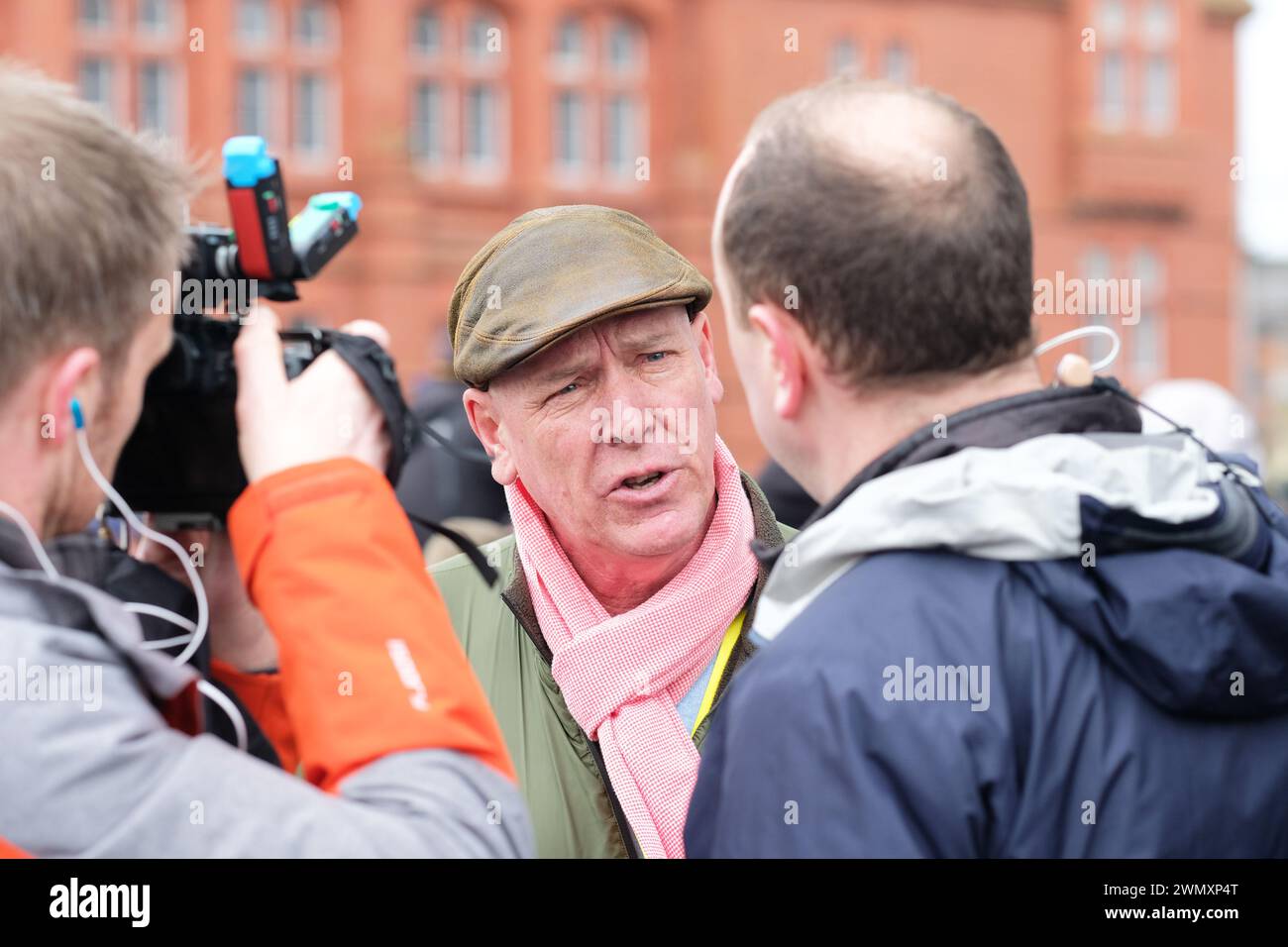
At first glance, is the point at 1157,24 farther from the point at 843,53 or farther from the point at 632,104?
the point at 632,104

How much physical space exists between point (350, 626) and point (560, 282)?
37.1 inches

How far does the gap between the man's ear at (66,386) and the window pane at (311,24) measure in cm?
1922

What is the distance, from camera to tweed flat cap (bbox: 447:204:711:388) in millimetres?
2268

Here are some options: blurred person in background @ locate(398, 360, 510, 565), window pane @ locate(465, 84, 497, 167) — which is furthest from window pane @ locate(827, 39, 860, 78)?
blurred person in background @ locate(398, 360, 510, 565)

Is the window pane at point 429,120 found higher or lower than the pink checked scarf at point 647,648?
higher

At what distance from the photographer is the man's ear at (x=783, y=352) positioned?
1.68m

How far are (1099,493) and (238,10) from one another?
63.9ft

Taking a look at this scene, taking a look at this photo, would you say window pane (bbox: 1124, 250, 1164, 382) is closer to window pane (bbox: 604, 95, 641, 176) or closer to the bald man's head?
window pane (bbox: 604, 95, 641, 176)

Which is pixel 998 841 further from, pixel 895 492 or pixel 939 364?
pixel 939 364

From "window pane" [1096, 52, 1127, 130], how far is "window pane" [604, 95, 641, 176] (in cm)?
746

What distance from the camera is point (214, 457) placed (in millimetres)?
1767

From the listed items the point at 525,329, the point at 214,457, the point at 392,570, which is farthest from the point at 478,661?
the point at 392,570

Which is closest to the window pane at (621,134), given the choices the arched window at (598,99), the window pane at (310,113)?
the arched window at (598,99)

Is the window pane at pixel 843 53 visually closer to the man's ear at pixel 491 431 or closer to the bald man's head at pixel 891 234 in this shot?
the man's ear at pixel 491 431
